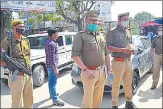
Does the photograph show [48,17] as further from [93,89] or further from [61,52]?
[93,89]

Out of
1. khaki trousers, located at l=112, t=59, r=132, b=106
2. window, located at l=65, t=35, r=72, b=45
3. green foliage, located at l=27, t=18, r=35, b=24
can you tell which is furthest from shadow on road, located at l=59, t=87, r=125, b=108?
green foliage, located at l=27, t=18, r=35, b=24

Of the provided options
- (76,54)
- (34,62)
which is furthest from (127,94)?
(34,62)

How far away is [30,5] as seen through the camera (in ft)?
53.6

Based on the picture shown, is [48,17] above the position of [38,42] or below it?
above

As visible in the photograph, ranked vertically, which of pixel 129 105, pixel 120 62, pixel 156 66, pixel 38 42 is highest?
pixel 38 42

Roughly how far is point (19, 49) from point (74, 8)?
664 inches

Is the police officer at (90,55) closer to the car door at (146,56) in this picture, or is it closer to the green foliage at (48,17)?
the car door at (146,56)

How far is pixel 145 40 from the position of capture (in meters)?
7.60

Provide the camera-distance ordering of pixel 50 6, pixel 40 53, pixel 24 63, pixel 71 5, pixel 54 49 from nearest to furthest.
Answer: pixel 24 63 < pixel 54 49 < pixel 40 53 < pixel 50 6 < pixel 71 5

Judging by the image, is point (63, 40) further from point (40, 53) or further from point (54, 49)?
point (54, 49)

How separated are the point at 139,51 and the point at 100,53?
2988 millimetres

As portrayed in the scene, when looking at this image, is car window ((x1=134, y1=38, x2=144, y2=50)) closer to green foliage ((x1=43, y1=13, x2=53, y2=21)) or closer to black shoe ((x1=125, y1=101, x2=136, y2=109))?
black shoe ((x1=125, y1=101, x2=136, y2=109))

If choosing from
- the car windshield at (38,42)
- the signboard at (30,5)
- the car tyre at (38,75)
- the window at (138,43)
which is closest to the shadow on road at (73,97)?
the car tyre at (38,75)

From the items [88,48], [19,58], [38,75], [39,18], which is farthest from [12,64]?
[39,18]
